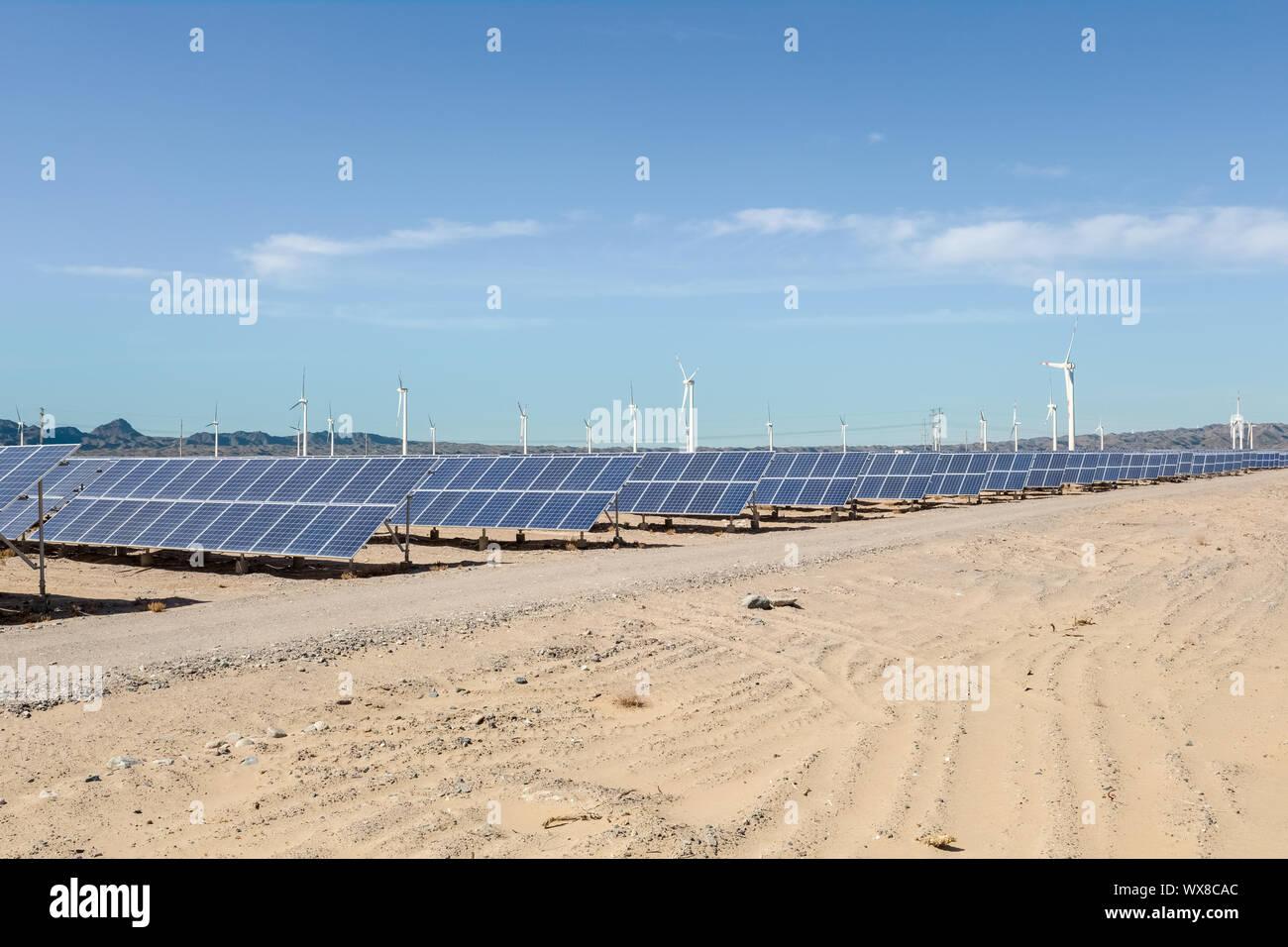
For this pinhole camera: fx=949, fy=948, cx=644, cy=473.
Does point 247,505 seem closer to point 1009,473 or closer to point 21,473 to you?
point 21,473

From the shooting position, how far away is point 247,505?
28.3 metres

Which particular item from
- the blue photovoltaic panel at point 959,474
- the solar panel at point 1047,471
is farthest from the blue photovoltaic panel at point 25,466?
the solar panel at point 1047,471

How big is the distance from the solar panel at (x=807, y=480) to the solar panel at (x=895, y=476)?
86cm

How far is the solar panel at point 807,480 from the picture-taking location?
42219mm

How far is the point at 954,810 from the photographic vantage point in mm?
8234

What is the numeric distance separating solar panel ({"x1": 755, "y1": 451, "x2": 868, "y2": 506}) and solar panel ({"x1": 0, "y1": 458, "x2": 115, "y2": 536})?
1071 inches

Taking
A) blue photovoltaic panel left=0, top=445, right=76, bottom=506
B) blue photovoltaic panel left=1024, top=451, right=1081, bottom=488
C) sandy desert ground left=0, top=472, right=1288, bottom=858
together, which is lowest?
sandy desert ground left=0, top=472, right=1288, bottom=858

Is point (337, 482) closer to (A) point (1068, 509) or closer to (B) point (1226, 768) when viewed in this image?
(B) point (1226, 768)

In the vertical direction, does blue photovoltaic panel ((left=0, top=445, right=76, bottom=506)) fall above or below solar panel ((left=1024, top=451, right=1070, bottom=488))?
above

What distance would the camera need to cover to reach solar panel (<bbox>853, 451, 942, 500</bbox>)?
48.4 metres

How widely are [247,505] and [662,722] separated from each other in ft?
69.5

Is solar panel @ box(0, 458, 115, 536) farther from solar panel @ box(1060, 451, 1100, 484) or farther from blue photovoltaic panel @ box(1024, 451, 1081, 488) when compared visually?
solar panel @ box(1060, 451, 1100, 484)

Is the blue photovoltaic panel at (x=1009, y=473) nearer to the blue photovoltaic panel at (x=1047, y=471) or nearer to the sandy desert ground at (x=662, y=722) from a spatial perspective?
the blue photovoltaic panel at (x=1047, y=471)

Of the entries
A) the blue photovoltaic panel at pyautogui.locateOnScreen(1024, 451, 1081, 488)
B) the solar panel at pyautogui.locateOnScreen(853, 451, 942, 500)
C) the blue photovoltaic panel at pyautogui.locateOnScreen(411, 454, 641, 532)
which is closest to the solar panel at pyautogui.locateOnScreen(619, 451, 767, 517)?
the blue photovoltaic panel at pyautogui.locateOnScreen(411, 454, 641, 532)
